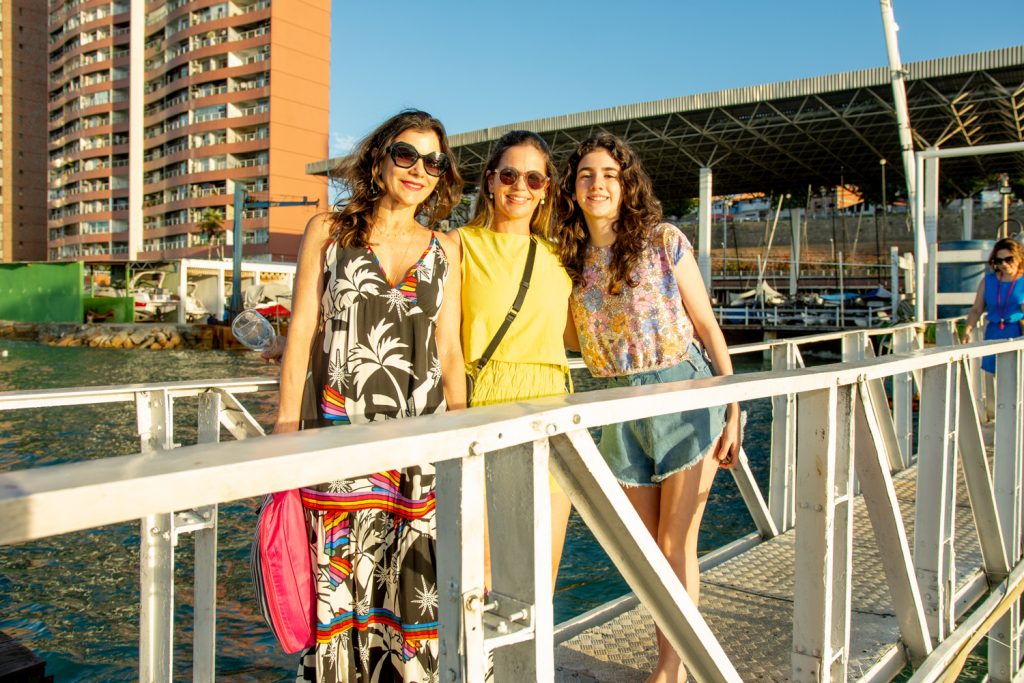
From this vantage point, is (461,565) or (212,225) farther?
(212,225)

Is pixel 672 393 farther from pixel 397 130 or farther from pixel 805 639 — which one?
pixel 397 130

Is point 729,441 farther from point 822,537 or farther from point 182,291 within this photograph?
point 182,291

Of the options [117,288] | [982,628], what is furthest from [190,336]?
[982,628]

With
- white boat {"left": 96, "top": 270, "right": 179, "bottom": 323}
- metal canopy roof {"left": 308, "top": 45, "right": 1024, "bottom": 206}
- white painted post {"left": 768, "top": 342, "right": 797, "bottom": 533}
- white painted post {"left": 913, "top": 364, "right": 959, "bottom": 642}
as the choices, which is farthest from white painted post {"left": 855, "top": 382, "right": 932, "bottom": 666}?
white boat {"left": 96, "top": 270, "right": 179, "bottom": 323}

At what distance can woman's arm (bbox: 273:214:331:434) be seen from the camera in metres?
2.05

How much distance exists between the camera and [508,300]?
242cm

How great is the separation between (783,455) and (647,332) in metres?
3.27

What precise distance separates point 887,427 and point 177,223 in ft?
222

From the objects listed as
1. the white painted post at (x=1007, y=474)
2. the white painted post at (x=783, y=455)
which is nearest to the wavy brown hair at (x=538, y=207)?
the white painted post at (x=1007, y=474)

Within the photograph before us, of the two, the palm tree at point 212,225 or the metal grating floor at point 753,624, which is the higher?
the palm tree at point 212,225

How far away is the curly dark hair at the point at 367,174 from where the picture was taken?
2.21m

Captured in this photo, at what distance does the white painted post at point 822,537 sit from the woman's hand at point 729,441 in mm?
393

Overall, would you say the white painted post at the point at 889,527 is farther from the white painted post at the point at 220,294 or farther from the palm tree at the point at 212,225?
the palm tree at the point at 212,225

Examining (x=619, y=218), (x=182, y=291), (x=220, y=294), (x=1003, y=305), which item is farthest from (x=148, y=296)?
(x=619, y=218)
